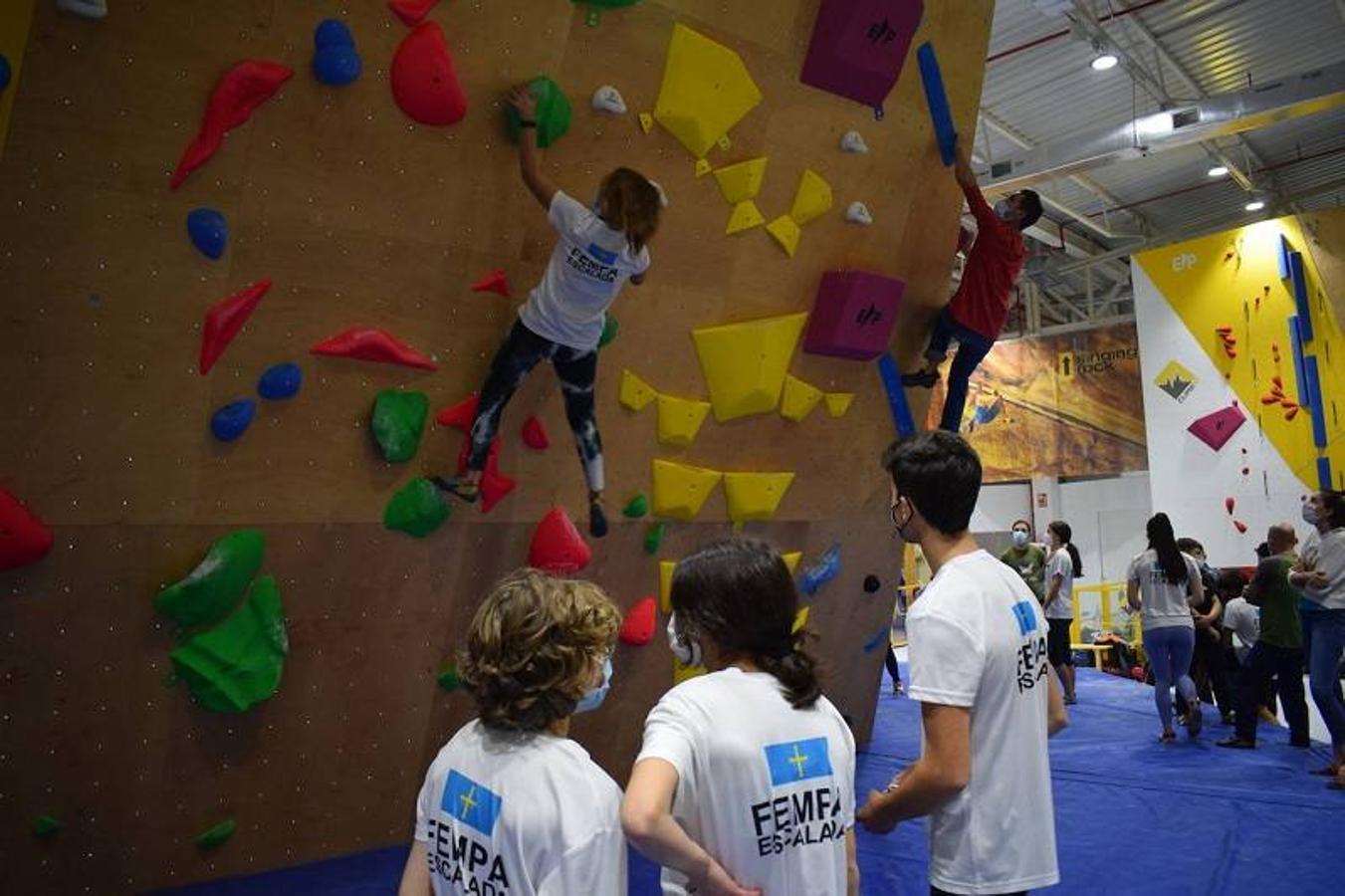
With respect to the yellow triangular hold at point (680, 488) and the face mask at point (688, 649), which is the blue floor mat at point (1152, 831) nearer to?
the yellow triangular hold at point (680, 488)

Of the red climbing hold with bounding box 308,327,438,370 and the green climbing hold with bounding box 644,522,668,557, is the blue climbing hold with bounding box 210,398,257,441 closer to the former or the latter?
the red climbing hold with bounding box 308,327,438,370

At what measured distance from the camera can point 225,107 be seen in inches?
97.5

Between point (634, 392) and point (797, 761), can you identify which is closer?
point (797, 761)

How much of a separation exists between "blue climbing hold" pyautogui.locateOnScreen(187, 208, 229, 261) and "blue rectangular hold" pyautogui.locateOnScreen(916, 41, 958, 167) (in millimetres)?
2636

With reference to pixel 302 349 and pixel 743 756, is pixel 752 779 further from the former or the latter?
pixel 302 349

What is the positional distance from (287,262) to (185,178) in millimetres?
338

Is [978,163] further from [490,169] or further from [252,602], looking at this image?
[252,602]

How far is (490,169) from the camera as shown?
297cm

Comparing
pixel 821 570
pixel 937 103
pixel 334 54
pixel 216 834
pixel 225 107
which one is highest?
pixel 937 103

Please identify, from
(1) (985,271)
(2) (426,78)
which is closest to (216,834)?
(2) (426,78)

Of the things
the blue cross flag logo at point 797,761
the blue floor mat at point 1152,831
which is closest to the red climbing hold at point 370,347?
the blue floor mat at point 1152,831

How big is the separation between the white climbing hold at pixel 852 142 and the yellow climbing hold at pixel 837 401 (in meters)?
1.02

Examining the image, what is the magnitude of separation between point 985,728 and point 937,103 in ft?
10.1

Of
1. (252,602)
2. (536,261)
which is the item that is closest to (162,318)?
(252,602)
